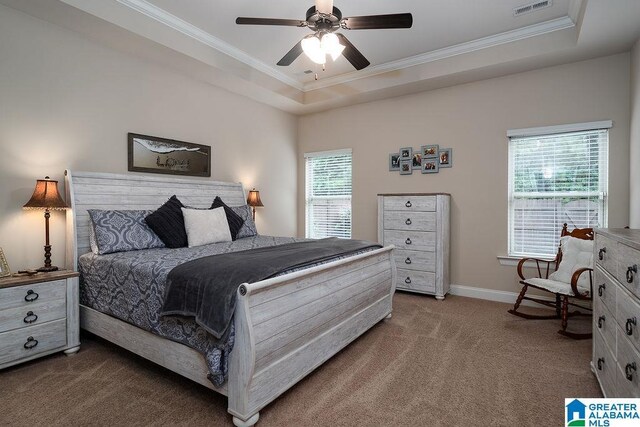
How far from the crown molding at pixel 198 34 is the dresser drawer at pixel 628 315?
395 cm

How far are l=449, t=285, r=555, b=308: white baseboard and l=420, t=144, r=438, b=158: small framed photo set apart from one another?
1.73 meters

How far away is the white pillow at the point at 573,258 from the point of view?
3.10m

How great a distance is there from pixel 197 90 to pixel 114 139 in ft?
3.93

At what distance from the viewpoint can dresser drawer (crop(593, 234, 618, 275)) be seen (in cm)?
164

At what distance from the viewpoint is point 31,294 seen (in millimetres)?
2314

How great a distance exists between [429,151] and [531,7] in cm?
179

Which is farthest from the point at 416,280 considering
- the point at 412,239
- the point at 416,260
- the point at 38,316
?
the point at 38,316

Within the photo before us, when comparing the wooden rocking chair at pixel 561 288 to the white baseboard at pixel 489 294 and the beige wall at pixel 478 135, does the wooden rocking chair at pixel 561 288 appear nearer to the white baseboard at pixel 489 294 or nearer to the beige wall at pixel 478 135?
the white baseboard at pixel 489 294

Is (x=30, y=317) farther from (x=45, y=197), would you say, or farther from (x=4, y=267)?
(x=45, y=197)

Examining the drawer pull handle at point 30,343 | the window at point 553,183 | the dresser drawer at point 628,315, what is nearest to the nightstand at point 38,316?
the drawer pull handle at point 30,343

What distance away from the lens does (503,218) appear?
12.8 feet

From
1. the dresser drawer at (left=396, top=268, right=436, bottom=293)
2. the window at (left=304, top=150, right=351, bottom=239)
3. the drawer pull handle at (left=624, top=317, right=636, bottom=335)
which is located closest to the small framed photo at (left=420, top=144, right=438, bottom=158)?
the window at (left=304, top=150, right=351, bottom=239)

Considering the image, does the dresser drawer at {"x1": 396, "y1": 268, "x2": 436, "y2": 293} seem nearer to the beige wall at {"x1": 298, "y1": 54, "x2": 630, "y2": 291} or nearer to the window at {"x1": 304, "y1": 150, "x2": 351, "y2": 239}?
the beige wall at {"x1": 298, "y1": 54, "x2": 630, "y2": 291}

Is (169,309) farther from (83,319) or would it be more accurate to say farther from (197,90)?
(197,90)
